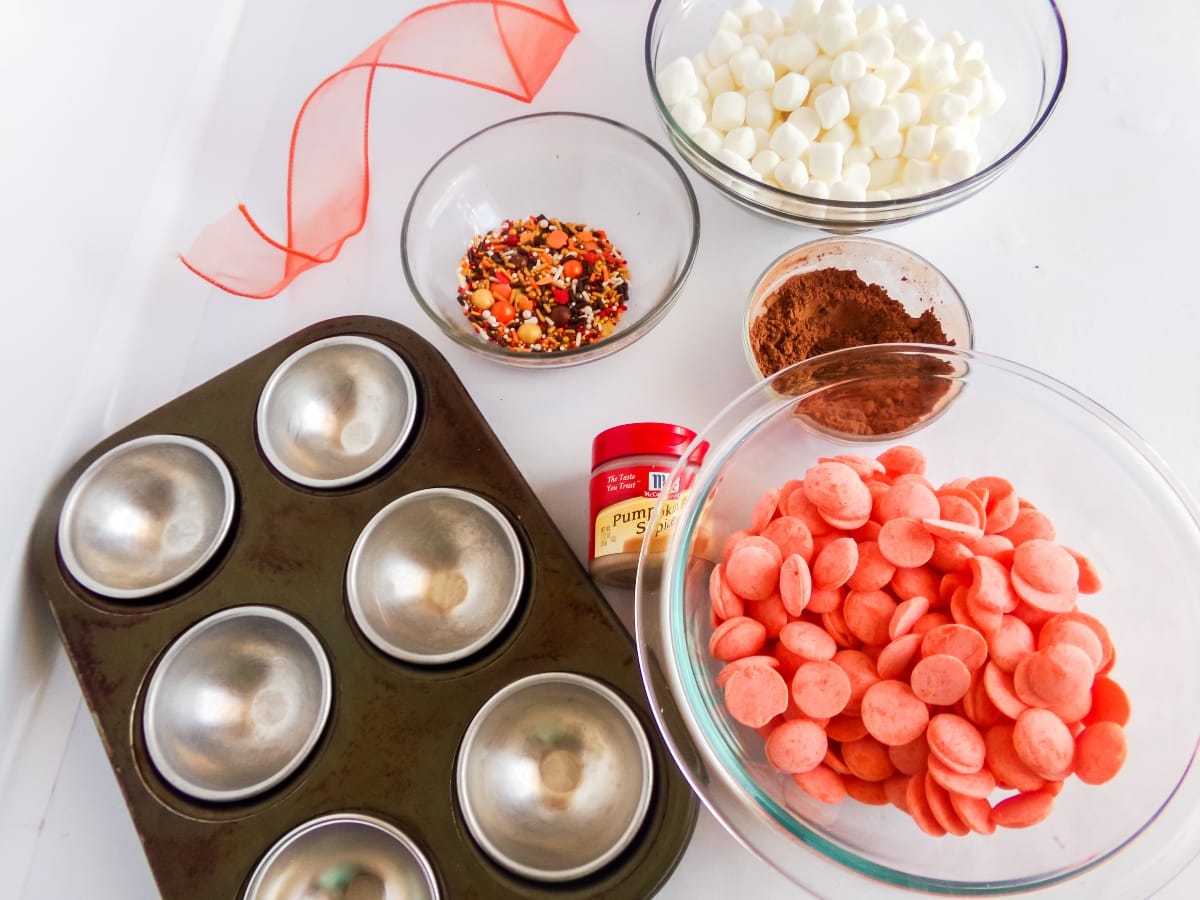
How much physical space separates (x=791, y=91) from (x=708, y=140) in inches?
4.2

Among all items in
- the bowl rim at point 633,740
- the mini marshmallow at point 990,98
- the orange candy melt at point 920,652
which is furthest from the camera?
the mini marshmallow at point 990,98

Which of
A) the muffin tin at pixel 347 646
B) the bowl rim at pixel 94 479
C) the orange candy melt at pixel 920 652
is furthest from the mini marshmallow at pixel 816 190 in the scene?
the bowl rim at pixel 94 479

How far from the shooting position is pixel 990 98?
96cm

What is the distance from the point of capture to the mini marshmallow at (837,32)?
3.10 ft

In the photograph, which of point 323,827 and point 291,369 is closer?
point 323,827

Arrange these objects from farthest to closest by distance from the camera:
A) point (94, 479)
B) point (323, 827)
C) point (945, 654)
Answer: point (94, 479)
point (323, 827)
point (945, 654)

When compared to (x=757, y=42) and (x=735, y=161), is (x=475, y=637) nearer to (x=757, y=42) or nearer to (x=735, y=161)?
(x=735, y=161)

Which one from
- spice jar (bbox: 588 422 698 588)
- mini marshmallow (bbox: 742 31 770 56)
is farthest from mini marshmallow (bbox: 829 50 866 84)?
spice jar (bbox: 588 422 698 588)

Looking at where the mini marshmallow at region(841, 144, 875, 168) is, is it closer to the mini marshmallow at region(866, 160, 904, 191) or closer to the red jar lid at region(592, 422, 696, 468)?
the mini marshmallow at region(866, 160, 904, 191)

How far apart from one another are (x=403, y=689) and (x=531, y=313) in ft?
1.47

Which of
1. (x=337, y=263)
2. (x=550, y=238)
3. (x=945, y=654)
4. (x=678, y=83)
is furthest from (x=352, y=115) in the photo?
(x=945, y=654)

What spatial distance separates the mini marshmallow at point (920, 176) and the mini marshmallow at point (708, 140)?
0.21 m

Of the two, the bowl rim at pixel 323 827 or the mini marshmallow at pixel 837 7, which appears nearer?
the bowl rim at pixel 323 827

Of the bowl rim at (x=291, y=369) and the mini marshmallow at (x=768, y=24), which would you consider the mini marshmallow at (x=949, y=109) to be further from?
the bowl rim at (x=291, y=369)
